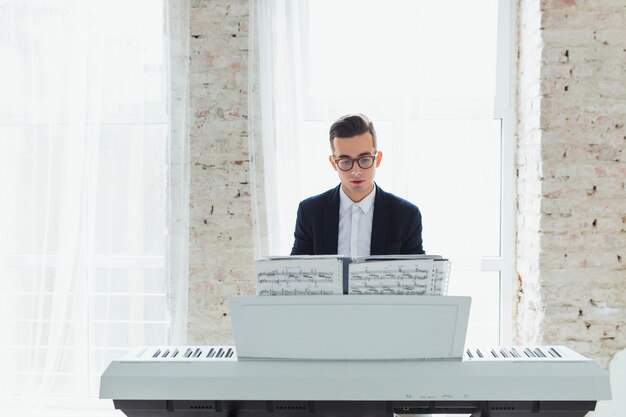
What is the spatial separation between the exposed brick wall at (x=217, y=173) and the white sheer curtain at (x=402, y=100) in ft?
0.27

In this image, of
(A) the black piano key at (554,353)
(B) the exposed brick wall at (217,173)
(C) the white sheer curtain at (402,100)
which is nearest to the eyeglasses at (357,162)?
(A) the black piano key at (554,353)

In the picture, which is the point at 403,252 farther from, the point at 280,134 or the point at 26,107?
the point at 26,107

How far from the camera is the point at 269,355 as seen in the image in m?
1.68

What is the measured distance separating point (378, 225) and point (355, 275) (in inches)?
26.3

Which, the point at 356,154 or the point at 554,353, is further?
the point at 356,154

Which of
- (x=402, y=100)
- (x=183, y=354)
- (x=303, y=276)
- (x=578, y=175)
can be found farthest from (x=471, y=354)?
(x=402, y=100)

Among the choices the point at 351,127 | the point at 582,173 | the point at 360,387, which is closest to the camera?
the point at 360,387

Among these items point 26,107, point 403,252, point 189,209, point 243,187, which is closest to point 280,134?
point 243,187

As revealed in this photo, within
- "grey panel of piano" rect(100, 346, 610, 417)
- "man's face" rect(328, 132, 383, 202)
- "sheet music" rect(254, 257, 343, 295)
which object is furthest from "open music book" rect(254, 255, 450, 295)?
"man's face" rect(328, 132, 383, 202)

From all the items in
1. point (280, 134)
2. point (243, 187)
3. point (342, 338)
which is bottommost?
point (342, 338)

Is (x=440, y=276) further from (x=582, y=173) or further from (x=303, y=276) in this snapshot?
(x=582, y=173)

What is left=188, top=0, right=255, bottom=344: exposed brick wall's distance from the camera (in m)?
3.23

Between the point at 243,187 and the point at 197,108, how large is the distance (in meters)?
0.47

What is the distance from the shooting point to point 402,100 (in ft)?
10.5
